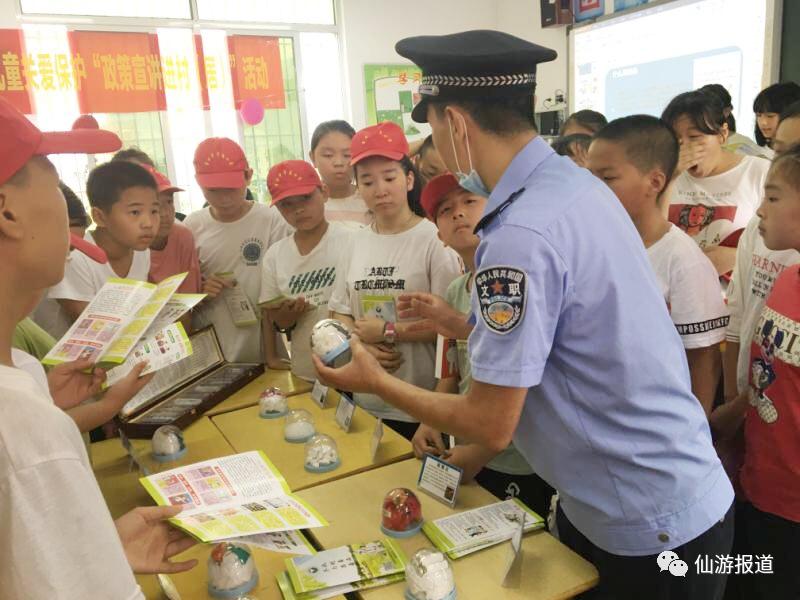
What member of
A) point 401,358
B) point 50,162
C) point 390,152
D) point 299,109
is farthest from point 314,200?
point 299,109

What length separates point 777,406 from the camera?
1542 millimetres

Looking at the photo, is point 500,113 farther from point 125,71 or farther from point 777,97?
point 125,71

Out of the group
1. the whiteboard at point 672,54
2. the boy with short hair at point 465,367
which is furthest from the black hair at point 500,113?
the whiteboard at point 672,54

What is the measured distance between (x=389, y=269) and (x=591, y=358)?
115 cm

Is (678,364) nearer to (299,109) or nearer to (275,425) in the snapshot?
(275,425)

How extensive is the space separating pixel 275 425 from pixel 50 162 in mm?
1371

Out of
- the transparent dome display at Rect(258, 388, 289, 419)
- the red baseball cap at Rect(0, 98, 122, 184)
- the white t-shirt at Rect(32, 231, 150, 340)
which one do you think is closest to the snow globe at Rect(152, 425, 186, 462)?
the transparent dome display at Rect(258, 388, 289, 419)

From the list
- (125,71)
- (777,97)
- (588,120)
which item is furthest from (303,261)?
(125,71)

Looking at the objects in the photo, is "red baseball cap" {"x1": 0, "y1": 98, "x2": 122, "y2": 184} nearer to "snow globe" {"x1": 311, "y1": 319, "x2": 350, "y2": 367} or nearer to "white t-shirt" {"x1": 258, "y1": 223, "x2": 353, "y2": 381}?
"snow globe" {"x1": 311, "y1": 319, "x2": 350, "y2": 367}

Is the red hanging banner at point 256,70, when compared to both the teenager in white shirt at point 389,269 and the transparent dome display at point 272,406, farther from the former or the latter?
the transparent dome display at point 272,406

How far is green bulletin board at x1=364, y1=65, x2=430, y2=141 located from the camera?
6547mm

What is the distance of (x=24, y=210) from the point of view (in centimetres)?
79

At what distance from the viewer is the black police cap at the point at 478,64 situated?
1.12 m

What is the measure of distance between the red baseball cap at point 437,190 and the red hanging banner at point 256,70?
493cm
